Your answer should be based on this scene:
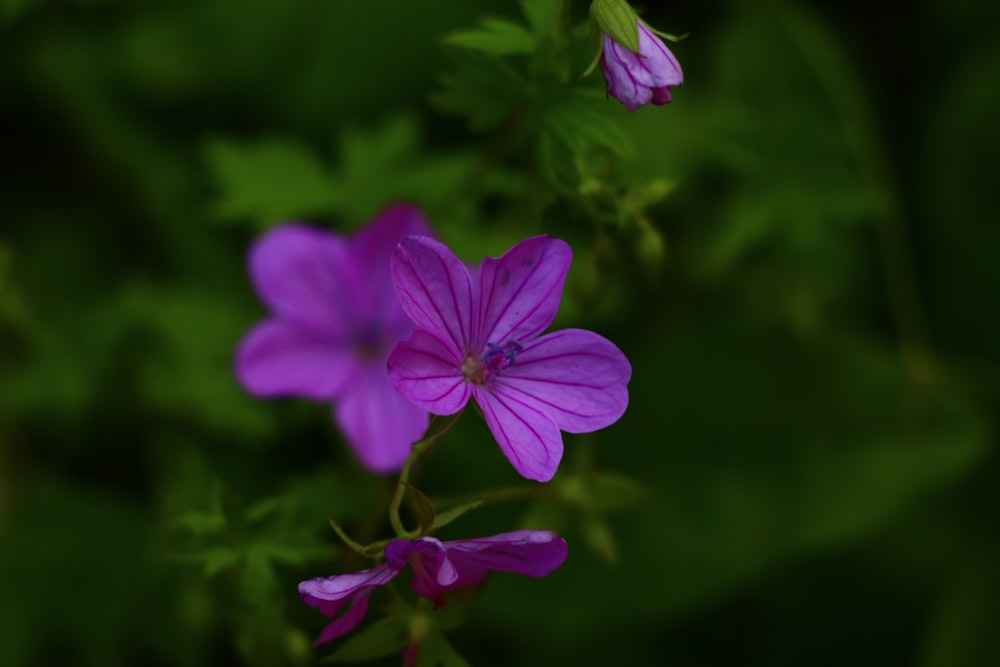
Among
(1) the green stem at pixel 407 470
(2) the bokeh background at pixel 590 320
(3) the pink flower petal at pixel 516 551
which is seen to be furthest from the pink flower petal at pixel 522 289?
(2) the bokeh background at pixel 590 320

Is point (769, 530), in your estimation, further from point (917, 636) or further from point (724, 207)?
point (724, 207)

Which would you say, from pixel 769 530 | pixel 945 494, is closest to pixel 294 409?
pixel 769 530

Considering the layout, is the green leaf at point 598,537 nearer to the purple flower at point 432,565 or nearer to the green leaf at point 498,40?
the purple flower at point 432,565

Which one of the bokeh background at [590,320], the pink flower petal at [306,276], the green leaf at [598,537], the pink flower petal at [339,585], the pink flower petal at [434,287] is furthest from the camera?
the bokeh background at [590,320]

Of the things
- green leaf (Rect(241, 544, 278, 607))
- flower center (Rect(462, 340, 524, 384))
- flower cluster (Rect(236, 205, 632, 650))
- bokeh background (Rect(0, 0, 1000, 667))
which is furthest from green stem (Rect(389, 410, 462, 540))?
bokeh background (Rect(0, 0, 1000, 667))

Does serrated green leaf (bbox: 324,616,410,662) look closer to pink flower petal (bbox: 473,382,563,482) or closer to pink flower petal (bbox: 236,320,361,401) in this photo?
pink flower petal (bbox: 473,382,563,482)

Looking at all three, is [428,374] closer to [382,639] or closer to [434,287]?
[434,287]
